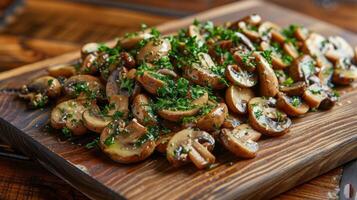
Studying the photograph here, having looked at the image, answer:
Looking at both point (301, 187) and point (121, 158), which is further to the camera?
point (301, 187)

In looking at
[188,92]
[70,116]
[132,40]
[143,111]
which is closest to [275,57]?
A: [188,92]

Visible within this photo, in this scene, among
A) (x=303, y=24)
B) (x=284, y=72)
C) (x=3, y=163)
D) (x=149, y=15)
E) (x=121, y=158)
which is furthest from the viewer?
(x=149, y=15)

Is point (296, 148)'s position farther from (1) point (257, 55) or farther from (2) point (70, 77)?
(2) point (70, 77)

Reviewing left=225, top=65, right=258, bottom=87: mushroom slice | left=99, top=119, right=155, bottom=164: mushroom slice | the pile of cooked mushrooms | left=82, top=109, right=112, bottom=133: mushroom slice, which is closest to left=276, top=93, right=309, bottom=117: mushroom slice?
the pile of cooked mushrooms

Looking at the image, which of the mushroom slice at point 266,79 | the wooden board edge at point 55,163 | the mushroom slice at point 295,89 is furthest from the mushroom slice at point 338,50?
the wooden board edge at point 55,163

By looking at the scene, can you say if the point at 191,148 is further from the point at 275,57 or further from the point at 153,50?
the point at 275,57

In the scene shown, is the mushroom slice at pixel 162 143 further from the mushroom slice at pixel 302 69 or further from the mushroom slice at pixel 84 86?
the mushroom slice at pixel 302 69

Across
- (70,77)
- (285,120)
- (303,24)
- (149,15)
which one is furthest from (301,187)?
(149,15)
